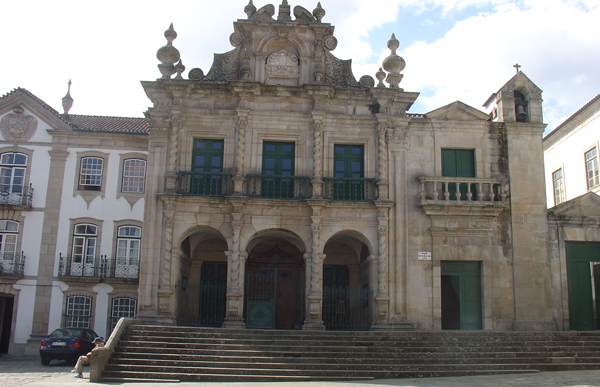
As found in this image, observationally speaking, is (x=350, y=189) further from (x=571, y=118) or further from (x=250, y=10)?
(x=571, y=118)

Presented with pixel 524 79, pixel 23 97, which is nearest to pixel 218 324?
pixel 23 97

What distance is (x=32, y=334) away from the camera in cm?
2078

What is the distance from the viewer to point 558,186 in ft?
93.5

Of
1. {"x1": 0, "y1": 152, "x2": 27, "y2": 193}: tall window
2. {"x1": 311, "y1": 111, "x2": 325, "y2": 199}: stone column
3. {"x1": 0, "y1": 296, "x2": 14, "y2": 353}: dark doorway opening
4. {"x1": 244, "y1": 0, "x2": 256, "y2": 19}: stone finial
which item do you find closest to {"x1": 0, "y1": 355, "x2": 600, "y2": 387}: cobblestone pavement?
{"x1": 311, "y1": 111, "x2": 325, "y2": 199}: stone column

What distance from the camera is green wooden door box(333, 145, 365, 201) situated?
18734mm

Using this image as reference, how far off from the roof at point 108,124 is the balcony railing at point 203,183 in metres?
5.23

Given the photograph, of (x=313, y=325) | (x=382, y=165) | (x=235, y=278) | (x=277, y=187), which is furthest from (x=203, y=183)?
(x=382, y=165)

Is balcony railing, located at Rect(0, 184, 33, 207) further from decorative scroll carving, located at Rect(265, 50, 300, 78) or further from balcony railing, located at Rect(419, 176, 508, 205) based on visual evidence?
balcony railing, located at Rect(419, 176, 508, 205)

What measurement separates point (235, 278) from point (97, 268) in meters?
6.93

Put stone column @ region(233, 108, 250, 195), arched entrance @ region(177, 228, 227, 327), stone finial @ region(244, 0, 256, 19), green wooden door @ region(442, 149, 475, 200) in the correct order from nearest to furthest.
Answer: stone column @ region(233, 108, 250, 195) < arched entrance @ region(177, 228, 227, 327) < green wooden door @ region(442, 149, 475, 200) < stone finial @ region(244, 0, 256, 19)

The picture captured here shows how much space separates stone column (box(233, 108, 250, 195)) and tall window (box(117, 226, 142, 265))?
6.04m

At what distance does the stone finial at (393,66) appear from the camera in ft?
63.9

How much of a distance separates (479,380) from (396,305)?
4.88 metres

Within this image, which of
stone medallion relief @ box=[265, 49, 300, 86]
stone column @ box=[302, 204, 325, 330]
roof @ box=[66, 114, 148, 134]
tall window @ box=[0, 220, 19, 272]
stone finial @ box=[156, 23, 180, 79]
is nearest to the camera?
stone column @ box=[302, 204, 325, 330]
